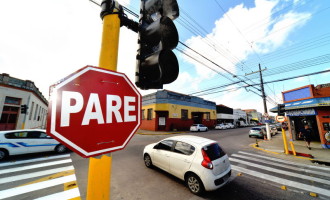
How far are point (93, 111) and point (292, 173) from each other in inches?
323

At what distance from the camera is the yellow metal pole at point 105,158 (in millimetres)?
1212

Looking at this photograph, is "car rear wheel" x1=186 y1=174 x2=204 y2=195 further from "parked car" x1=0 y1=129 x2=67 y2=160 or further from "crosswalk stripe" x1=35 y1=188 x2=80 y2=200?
"parked car" x1=0 y1=129 x2=67 y2=160

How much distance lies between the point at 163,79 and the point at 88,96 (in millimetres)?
798

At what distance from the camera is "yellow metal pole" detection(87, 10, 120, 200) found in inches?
47.7

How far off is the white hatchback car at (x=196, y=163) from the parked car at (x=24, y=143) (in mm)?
7045

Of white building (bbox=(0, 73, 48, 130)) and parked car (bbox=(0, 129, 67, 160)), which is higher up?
white building (bbox=(0, 73, 48, 130))

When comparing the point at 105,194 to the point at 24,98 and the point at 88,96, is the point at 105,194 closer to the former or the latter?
the point at 88,96

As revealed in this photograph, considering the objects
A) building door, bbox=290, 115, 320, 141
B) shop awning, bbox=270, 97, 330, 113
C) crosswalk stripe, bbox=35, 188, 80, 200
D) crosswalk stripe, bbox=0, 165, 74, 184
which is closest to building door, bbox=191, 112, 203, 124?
building door, bbox=290, 115, 320, 141

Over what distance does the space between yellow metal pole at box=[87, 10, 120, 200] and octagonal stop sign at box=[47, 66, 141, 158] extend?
205mm

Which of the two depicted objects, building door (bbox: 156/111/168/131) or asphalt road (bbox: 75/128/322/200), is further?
building door (bbox: 156/111/168/131)

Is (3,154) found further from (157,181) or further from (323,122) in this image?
(323,122)

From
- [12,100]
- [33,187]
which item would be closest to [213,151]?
[33,187]

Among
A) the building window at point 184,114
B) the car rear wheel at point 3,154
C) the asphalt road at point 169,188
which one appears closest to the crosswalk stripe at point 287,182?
the asphalt road at point 169,188

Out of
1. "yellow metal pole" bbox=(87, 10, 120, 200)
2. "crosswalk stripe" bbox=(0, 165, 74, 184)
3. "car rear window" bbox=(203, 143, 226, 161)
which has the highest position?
"yellow metal pole" bbox=(87, 10, 120, 200)
